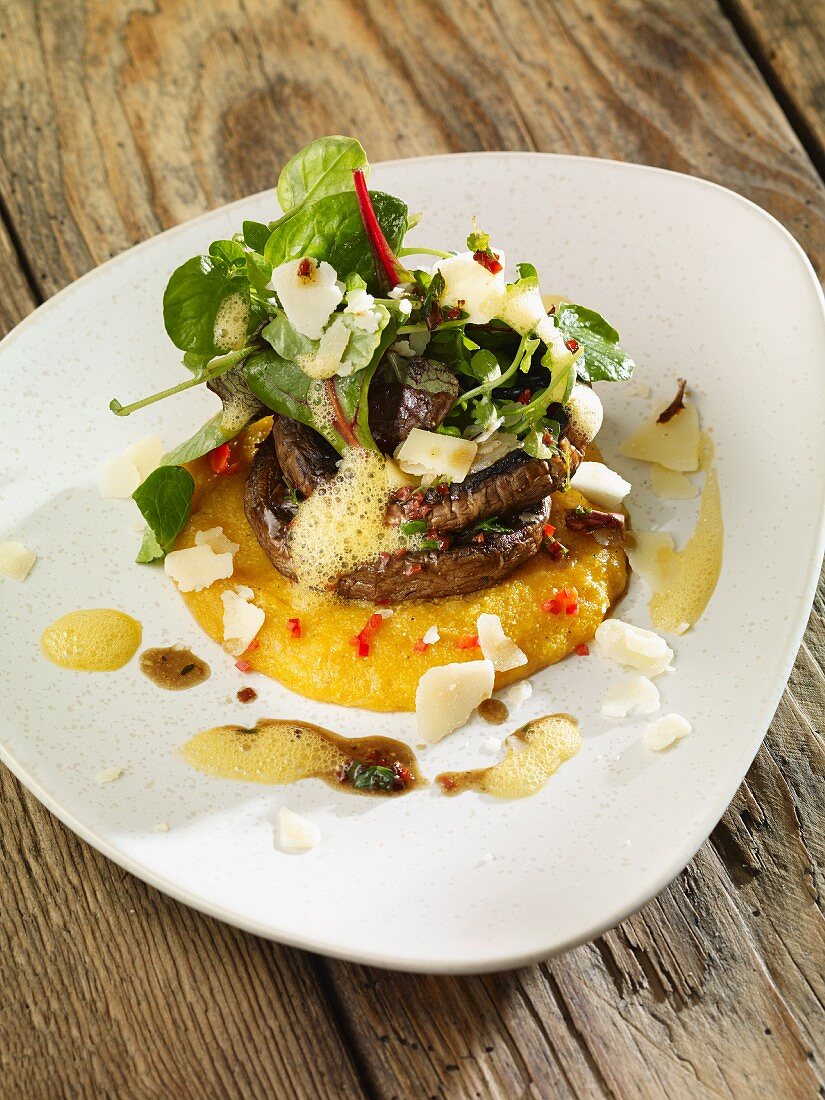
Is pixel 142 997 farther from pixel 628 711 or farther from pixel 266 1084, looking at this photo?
pixel 628 711

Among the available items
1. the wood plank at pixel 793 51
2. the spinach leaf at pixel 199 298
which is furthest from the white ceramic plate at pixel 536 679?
the wood plank at pixel 793 51

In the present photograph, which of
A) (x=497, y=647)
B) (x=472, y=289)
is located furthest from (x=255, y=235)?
(x=497, y=647)

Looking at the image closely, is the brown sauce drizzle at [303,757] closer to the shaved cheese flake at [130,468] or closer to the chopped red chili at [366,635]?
the chopped red chili at [366,635]

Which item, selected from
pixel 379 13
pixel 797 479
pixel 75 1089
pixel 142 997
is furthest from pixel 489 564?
pixel 379 13

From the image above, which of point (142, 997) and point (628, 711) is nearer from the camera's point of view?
point (142, 997)

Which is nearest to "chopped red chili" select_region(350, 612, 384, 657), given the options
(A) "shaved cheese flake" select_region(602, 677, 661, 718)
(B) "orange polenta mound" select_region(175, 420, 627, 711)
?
(B) "orange polenta mound" select_region(175, 420, 627, 711)

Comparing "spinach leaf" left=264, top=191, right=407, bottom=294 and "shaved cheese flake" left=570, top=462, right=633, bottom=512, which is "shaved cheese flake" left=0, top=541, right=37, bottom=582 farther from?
"shaved cheese flake" left=570, top=462, right=633, bottom=512
